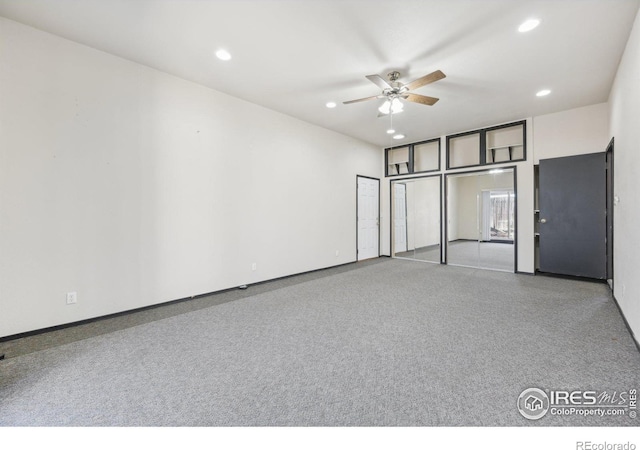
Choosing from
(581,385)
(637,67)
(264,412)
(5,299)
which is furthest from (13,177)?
(637,67)

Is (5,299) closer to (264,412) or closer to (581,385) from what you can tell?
(264,412)

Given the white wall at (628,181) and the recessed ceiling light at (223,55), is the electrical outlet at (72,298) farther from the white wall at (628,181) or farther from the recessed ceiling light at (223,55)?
the white wall at (628,181)

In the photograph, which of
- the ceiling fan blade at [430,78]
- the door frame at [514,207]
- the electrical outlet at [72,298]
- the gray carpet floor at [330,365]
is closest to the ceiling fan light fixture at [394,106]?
the ceiling fan blade at [430,78]

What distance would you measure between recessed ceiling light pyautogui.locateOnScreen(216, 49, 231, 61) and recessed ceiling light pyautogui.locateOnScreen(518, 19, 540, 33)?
318cm

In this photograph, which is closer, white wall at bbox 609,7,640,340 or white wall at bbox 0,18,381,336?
white wall at bbox 609,7,640,340

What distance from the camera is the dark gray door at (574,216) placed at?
4668 millimetres

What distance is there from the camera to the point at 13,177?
2.73 metres

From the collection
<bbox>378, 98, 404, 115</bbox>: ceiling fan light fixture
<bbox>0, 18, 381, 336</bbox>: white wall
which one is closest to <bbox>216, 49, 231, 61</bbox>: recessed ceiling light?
<bbox>0, 18, 381, 336</bbox>: white wall

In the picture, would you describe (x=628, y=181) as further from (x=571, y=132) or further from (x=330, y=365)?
(x=330, y=365)

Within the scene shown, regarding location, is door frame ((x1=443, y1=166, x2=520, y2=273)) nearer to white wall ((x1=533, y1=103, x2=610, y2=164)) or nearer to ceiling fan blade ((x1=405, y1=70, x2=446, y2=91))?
white wall ((x1=533, y1=103, x2=610, y2=164))

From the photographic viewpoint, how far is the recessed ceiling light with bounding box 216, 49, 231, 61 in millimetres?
3223

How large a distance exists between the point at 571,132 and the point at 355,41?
15.1 ft

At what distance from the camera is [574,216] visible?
192 inches

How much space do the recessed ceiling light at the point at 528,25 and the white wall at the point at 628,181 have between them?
0.84 m
